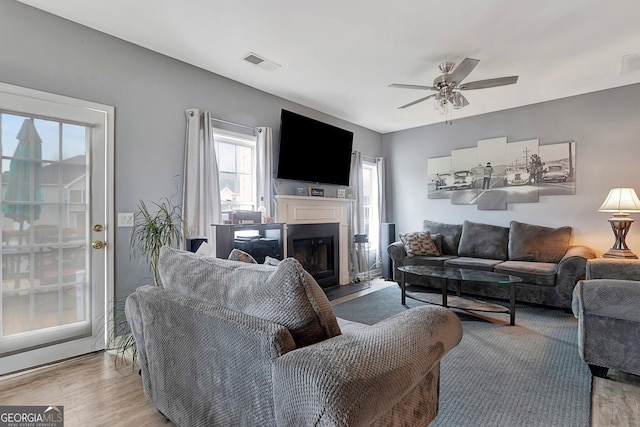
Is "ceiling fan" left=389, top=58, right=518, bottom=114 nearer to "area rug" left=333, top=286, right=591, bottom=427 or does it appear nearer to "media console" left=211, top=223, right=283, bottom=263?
"media console" left=211, top=223, right=283, bottom=263

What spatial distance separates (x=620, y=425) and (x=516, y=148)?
12.4 feet

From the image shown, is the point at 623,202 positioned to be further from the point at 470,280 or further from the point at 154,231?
the point at 154,231

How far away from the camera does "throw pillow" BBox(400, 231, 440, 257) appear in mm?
4547

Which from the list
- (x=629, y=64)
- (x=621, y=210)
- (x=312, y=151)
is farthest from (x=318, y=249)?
(x=629, y=64)

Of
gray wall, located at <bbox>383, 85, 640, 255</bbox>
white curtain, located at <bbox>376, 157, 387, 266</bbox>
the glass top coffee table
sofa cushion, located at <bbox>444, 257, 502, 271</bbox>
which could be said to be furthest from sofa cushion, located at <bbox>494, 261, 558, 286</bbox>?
white curtain, located at <bbox>376, 157, 387, 266</bbox>

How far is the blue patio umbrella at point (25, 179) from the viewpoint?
2236mm

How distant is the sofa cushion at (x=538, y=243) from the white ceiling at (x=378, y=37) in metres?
1.74

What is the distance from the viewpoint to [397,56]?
3057 millimetres

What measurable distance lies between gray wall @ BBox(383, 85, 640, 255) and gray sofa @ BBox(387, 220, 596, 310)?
27 centimetres

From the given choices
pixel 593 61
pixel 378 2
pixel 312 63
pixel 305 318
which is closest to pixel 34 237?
pixel 305 318

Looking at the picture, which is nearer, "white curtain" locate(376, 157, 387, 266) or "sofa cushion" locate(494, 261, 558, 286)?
"sofa cushion" locate(494, 261, 558, 286)

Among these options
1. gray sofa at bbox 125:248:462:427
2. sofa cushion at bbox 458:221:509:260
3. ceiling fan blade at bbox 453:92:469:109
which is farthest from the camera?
sofa cushion at bbox 458:221:509:260

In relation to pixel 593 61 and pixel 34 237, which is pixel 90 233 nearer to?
pixel 34 237

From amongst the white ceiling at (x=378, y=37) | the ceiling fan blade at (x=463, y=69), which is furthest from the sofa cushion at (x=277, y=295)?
the ceiling fan blade at (x=463, y=69)
